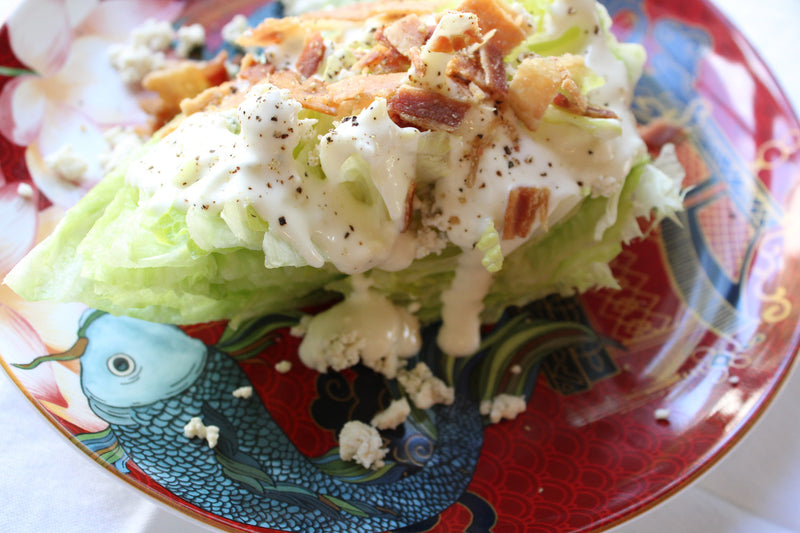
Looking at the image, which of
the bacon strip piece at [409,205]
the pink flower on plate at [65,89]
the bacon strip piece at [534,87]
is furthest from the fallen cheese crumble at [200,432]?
the bacon strip piece at [534,87]

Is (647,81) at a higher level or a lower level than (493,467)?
higher

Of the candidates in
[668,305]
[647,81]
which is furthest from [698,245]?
[647,81]

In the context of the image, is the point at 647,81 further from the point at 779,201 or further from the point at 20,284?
the point at 20,284

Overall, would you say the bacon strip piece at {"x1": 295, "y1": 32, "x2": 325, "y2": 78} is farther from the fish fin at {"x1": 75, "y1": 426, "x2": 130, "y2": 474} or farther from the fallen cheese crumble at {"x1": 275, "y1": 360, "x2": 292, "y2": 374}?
the fish fin at {"x1": 75, "y1": 426, "x2": 130, "y2": 474}

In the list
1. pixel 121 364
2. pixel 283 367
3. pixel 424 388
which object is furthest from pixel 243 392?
pixel 424 388

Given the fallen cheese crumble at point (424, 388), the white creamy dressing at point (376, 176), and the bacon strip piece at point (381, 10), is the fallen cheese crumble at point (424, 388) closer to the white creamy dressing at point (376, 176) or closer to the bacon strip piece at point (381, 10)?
the white creamy dressing at point (376, 176)

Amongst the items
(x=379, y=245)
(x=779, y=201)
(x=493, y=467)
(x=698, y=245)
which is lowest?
(x=493, y=467)
